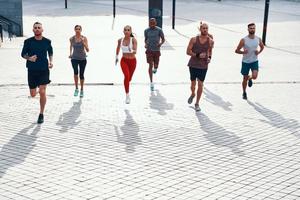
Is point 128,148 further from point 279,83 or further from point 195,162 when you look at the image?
point 279,83

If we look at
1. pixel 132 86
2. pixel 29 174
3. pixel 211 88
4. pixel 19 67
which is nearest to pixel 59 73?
pixel 19 67

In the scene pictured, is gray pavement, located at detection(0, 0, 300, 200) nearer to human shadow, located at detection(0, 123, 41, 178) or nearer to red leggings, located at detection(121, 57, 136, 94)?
human shadow, located at detection(0, 123, 41, 178)

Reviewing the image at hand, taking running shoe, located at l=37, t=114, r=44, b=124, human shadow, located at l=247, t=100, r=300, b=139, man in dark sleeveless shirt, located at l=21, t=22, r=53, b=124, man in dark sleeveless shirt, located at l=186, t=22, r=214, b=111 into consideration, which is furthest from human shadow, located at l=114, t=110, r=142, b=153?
human shadow, located at l=247, t=100, r=300, b=139

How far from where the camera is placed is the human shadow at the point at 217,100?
413 inches

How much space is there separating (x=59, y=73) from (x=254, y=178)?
29.2 feet

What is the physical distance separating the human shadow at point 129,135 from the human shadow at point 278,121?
2589mm

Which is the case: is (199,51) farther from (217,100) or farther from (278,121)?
(278,121)

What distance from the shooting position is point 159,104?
10.5m

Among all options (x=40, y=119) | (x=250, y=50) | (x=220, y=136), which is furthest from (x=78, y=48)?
(x=220, y=136)

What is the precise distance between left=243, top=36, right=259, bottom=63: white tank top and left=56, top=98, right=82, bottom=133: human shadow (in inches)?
160

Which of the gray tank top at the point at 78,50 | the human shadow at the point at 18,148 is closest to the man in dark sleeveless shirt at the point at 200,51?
the gray tank top at the point at 78,50

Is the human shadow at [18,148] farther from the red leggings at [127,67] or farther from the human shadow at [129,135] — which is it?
the red leggings at [127,67]

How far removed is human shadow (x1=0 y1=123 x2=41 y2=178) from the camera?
22.2 ft

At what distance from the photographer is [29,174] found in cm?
636
